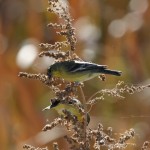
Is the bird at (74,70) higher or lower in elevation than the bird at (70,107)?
higher

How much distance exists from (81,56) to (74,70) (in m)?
2.14

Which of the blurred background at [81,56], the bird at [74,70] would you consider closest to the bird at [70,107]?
the bird at [74,70]

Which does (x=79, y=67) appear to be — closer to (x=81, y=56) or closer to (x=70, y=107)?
(x=70, y=107)

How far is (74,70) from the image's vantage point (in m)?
1.30

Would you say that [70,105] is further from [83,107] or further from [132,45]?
[132,45]

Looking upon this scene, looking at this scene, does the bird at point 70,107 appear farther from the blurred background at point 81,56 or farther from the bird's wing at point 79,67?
the blurred background at point 81,56

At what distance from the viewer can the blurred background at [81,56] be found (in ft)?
10.6

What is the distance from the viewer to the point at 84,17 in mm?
3900

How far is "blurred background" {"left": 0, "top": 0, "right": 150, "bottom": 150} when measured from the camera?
127 inches

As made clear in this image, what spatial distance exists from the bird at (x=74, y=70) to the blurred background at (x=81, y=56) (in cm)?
161

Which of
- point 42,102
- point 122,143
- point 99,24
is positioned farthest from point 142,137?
point 122,143

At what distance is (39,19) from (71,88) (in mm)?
2482

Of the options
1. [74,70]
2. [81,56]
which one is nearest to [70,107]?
[74,70]

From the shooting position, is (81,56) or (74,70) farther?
(81,56)
